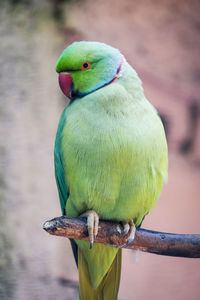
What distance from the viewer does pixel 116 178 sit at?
1006 mm

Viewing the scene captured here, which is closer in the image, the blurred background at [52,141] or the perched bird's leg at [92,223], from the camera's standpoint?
the perched bird's leg at [92,223]

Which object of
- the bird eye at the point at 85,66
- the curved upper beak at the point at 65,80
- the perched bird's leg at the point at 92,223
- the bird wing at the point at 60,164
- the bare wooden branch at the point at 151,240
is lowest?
the bare wooden branch at the point at 151,240

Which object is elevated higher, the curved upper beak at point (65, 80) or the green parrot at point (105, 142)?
the curved upper beak at point (65, 80)

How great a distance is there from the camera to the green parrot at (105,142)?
0.99 metres

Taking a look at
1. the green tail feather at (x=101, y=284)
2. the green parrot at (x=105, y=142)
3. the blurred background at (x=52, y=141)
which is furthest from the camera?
the blurred background at (x=52, y=141)

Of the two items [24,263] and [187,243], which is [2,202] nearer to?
[24,263]

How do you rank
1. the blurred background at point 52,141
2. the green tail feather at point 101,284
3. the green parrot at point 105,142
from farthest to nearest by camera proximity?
1. the blurred background at point 52,141
2. the green tail feather at point 101,284
3. the green parrot at point 105,142

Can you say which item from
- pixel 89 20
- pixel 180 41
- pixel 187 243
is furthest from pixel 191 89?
pixel 187 243

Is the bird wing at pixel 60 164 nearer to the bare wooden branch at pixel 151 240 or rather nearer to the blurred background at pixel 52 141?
the bare wooden branch at pixel 151 240

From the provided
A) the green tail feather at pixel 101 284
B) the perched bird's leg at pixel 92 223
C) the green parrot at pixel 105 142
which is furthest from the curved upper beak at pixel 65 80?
the green tail feather at pixel 101 284

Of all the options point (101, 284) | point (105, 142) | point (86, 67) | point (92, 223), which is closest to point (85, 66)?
point (86, 67)

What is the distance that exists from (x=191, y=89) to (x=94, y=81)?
2.77 feet

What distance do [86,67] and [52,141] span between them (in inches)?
27.9

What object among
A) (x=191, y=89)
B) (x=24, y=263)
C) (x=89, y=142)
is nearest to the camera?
(x=89, y=142)
